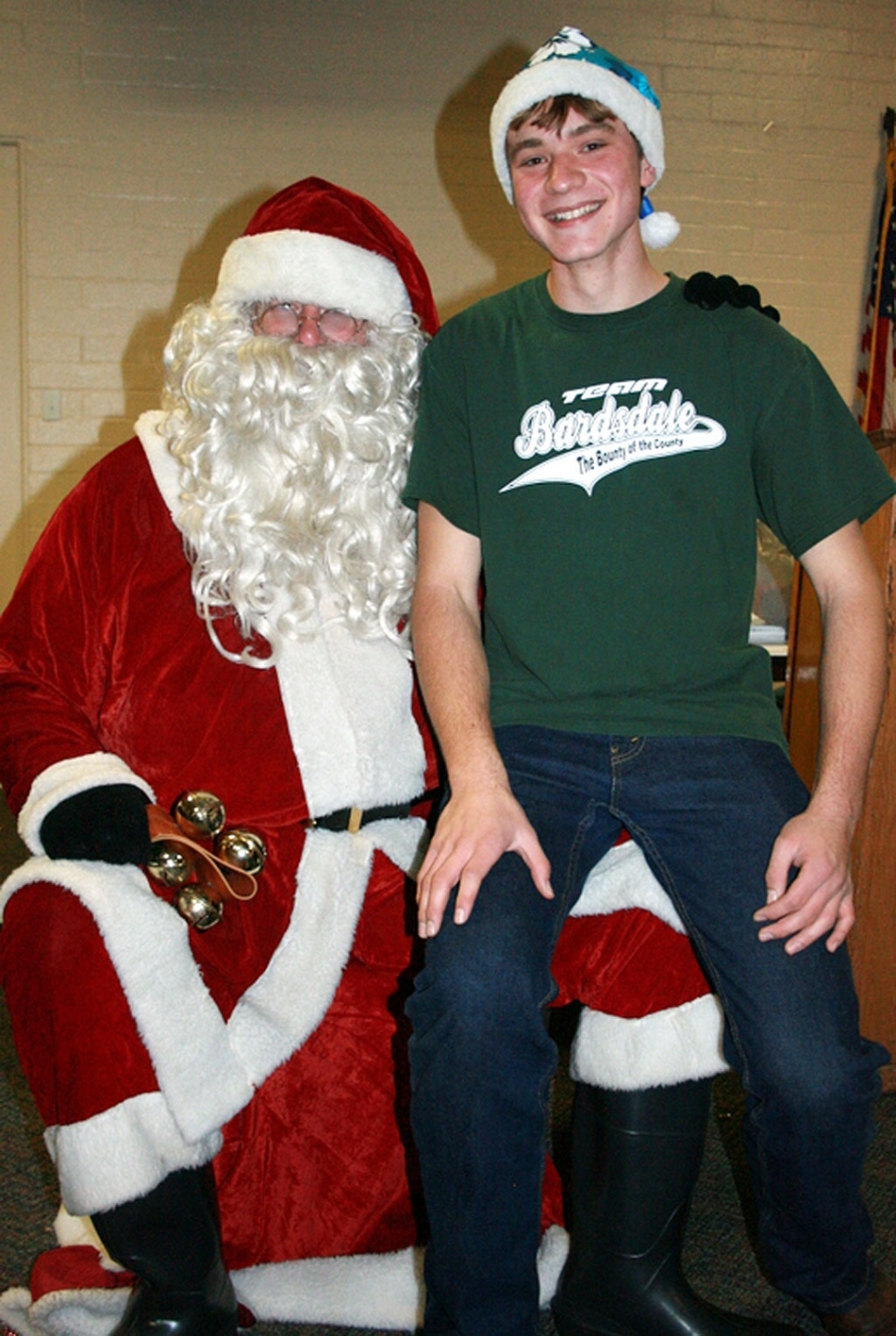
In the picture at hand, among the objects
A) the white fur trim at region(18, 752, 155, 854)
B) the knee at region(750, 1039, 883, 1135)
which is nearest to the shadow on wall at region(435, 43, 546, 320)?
the white fur trim at region(18, 752, 155, 854)

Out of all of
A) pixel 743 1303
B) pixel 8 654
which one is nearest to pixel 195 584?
pixel 8 654

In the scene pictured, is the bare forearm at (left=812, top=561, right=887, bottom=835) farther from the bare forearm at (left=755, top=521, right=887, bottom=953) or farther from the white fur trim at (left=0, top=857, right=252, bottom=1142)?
the white fur trim at (left=0, top=857, right=252, bottom=1142)

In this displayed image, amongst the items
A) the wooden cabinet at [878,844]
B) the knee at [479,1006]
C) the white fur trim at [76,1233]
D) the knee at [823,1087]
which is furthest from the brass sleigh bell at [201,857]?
the wooden cabinet at [878,844]

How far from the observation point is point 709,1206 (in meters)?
1.96

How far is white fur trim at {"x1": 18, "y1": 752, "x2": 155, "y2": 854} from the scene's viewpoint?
1.58 meters

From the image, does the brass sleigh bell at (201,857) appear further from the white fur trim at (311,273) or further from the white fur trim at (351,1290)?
the white fur trim at (311,273)

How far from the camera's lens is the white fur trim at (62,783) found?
158cm

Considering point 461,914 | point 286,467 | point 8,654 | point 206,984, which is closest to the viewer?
point 461,914

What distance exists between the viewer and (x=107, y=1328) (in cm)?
161

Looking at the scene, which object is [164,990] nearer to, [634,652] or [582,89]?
[634,652]

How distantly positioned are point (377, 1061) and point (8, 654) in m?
0.80

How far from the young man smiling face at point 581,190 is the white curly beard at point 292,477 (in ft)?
1.37

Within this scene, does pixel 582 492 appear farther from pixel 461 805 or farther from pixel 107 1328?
pixel 107 1328

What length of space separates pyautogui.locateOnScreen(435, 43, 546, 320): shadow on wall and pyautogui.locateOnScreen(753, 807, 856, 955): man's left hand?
3.91m
